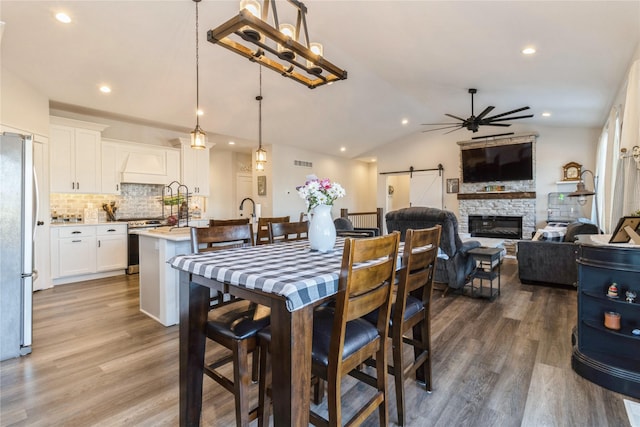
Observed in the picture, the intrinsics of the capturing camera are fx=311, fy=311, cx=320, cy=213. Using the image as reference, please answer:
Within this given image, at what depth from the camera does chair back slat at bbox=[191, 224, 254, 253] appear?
1944 millimetres

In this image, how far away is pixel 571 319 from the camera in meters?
3.26

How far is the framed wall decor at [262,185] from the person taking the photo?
797cm

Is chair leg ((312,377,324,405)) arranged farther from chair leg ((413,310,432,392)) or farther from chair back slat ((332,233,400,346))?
chair back slat ((332,233,400,346))

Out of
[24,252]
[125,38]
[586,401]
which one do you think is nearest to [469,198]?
[586,401]

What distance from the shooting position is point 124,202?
5.91m

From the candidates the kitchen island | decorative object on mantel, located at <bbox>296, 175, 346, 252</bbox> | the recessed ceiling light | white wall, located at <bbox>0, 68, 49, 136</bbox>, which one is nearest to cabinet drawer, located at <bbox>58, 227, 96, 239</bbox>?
white wall, located at <bbox>0, 68, 49, 136</bbox>

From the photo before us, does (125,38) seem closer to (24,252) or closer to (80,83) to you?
(80,83)

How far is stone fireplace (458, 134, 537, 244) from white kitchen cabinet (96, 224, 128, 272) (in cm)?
792

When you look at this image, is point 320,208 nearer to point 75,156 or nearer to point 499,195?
point 75,156

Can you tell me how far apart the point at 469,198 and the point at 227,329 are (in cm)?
836

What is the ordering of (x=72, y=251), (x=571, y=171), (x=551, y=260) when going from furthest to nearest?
(x=571, y=171) < (x=72, y=251) < (x=551, y=260)

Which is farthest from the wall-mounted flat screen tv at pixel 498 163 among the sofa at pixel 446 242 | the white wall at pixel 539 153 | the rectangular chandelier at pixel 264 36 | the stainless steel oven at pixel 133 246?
the stainless steel oven at pixel 133 246

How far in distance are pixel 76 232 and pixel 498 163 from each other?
9087 millimetres

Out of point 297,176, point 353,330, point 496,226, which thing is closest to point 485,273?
point 353,330
